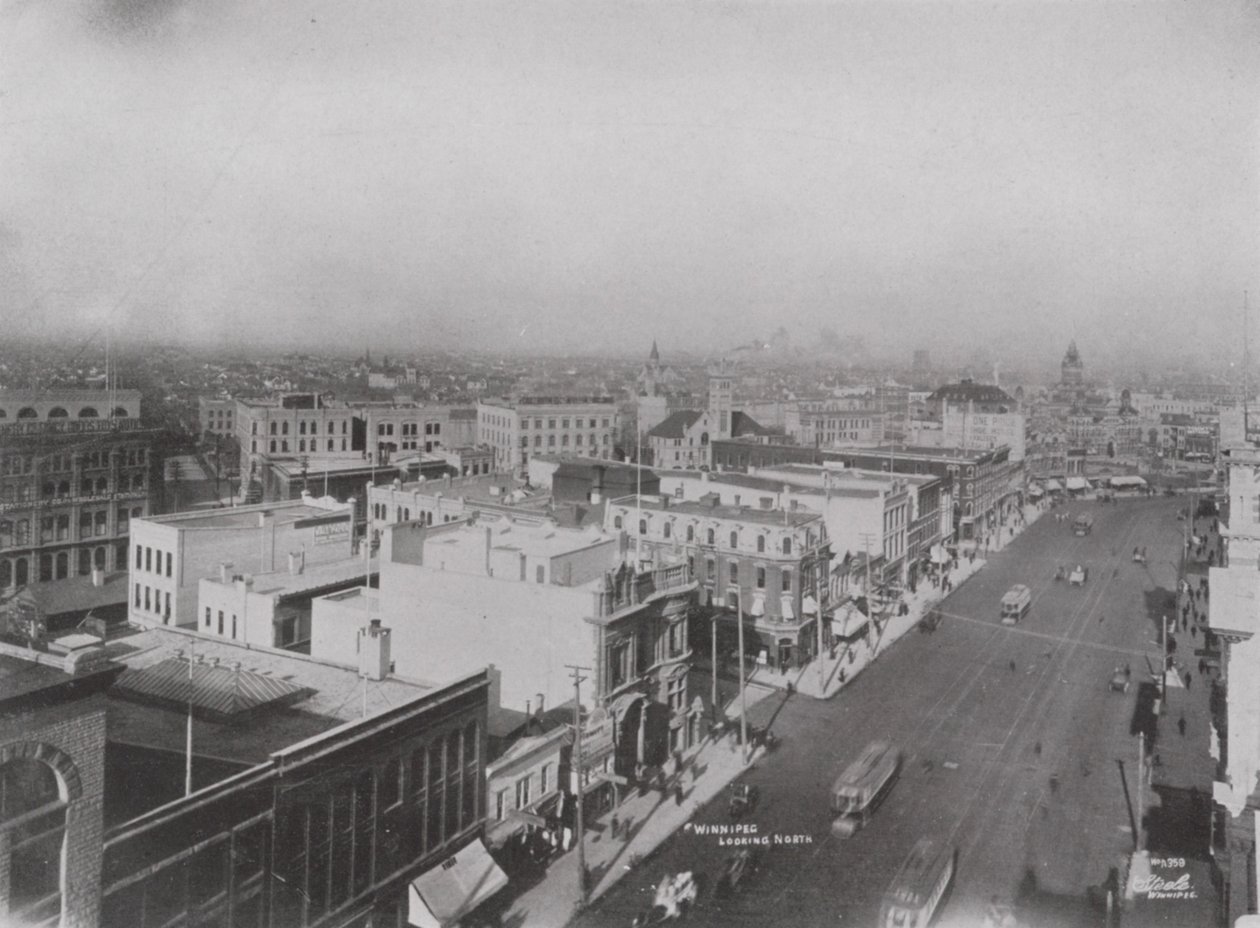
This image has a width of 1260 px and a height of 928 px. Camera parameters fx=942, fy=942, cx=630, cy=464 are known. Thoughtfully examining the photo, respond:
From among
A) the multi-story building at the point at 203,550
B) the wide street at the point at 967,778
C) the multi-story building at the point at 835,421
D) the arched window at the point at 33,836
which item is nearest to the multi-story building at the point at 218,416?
the multi-story building at the point at 203,550

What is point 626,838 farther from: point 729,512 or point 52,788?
point 729,512

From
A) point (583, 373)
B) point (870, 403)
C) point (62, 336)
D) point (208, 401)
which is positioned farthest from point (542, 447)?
point (62, 336)

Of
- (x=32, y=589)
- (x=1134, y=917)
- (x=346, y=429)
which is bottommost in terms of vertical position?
(x=1134, y=917)

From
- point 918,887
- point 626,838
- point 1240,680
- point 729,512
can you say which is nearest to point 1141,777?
point 1240,680

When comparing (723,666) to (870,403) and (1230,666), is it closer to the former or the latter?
(1230,666)

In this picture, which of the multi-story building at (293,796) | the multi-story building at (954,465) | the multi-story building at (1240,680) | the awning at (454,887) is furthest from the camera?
the multi-story building at (954,465)

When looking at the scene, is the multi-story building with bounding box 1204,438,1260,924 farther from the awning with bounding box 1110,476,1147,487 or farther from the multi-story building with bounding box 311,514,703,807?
the awning with bounding box 1110,476,1147,487

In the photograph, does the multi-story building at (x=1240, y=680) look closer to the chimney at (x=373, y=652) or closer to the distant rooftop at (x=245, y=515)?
the chimney at (x=373, y=652)
